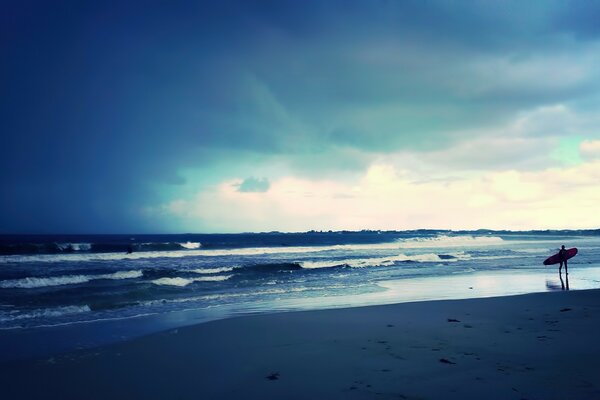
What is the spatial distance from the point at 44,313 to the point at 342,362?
9320 millimetres

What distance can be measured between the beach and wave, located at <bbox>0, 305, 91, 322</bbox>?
15.2ft

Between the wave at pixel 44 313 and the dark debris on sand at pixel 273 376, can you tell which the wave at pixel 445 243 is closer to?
the wave at pixel 44 313

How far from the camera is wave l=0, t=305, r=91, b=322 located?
1065 centimetres

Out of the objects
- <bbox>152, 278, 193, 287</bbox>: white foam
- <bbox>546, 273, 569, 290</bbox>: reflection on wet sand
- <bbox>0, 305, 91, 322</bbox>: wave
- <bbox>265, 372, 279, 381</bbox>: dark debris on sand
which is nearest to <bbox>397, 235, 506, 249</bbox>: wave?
<bbox>546, 273, 569, 290</bbox>: reflection on wet sand

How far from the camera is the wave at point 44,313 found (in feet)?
34.9

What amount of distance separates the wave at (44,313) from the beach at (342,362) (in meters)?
4.62

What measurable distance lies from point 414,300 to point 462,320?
406 cm

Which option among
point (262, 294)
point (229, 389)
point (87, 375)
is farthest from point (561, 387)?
point (262, 294)

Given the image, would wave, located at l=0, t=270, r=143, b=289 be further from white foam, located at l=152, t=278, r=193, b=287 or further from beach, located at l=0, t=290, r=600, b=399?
beach, located at l=0, t=290, r=600, b=399

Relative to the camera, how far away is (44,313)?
36.8 ft

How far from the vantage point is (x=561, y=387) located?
4602mm

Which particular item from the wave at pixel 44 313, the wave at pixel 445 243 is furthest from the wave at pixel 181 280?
the wave at pixel 445 243

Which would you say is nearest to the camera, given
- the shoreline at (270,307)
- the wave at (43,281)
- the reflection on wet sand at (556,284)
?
the shoreline at (270,307)

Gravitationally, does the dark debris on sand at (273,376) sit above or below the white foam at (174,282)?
above
